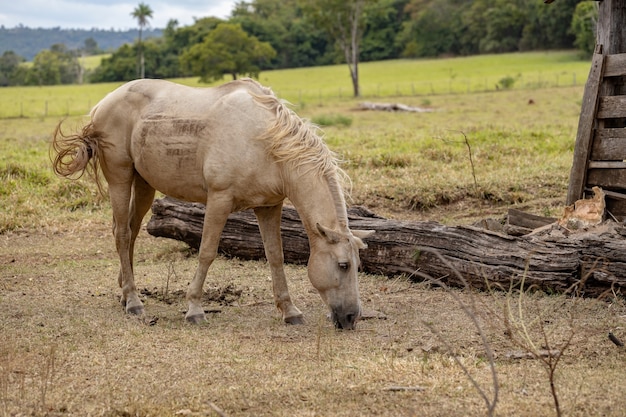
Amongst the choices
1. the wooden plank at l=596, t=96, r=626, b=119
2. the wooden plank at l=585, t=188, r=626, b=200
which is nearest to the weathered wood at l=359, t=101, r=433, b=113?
the wooden plank at l=596, t=96, r=626, b=119

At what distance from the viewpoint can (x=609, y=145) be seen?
28.7 feet

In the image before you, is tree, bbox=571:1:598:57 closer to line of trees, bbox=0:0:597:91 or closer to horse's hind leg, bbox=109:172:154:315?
line of trees, bbox=0:0:597:91

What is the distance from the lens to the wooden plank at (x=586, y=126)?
8.78 meters

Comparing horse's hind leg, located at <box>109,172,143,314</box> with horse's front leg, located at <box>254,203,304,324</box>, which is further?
horse's hind leg, located at <box>109,172,143,314</box>

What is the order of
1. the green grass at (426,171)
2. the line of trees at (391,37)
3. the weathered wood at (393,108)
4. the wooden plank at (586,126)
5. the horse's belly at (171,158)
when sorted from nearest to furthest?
the horse's belly at (171,158) → the wooden plank at (586,126) → the green grass at (426,171) → the weathered wood at (393,108) → the line of trees at (391,37)

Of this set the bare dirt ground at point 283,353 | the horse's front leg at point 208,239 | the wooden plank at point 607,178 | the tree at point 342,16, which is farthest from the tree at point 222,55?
the horse's front leg at point 208,239

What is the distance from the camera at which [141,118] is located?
23.9ft

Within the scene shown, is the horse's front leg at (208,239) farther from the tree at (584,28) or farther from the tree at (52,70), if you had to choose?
the tree at (52,70)

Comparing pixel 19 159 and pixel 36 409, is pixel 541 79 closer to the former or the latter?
pixel 19 159

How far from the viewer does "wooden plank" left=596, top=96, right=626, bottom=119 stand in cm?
865

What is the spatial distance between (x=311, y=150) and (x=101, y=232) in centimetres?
604

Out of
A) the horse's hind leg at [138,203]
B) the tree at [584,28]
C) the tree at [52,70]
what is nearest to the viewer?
the horse's hind leg at [138,203]

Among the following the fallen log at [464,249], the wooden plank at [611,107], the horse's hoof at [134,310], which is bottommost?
the horse's hoof at [134,310]

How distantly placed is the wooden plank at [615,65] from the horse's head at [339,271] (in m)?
4.31
